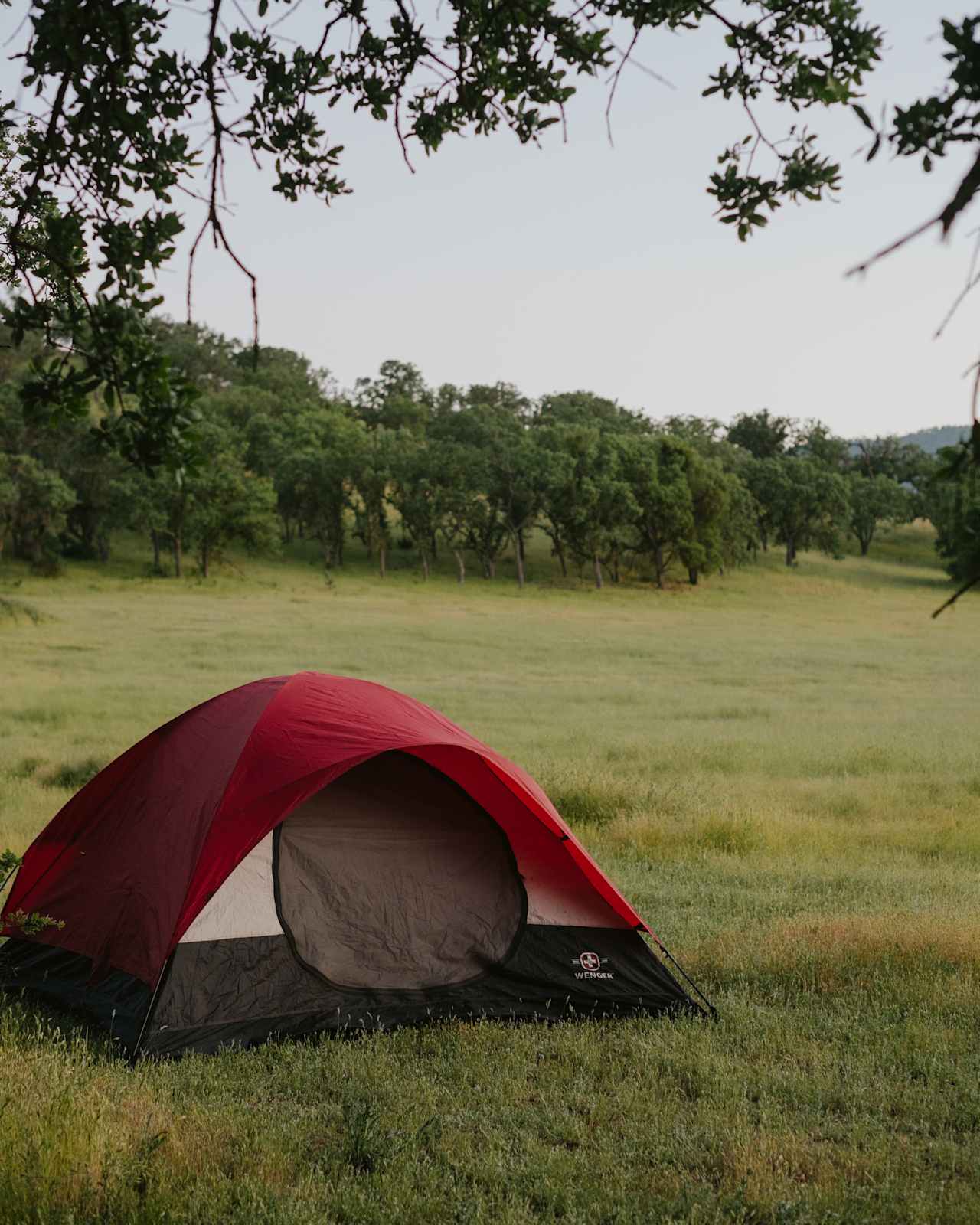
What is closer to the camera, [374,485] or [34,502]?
[34,502]

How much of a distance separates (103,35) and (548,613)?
50133 millimetres

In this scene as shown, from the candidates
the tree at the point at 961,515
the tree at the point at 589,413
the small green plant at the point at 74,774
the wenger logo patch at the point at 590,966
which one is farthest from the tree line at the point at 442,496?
the tree at the point at 961,515

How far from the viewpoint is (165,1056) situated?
6.05 m

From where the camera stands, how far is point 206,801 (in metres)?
6.86

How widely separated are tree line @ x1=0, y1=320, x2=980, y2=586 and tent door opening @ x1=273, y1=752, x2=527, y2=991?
148 ft

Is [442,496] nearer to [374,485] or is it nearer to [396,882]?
[374,485]

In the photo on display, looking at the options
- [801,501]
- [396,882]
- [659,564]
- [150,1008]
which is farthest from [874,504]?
[150,1008]

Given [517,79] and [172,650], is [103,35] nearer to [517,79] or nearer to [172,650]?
[517,79]

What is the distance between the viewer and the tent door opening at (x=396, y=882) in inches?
275

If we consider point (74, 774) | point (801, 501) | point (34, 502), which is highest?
point (801, 501)

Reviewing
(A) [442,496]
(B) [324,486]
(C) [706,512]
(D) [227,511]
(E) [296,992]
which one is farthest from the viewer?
(C) [706,512]

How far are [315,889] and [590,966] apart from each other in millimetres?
1842

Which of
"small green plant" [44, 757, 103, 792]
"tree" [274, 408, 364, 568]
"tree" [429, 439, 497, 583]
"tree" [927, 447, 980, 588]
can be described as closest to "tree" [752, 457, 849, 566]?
"tree" [429, 439, 497, 583]

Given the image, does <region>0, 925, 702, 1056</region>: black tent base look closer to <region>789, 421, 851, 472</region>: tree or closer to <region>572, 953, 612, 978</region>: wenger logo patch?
<region>572, 953, 612, 978</region>: wenger logo patch
